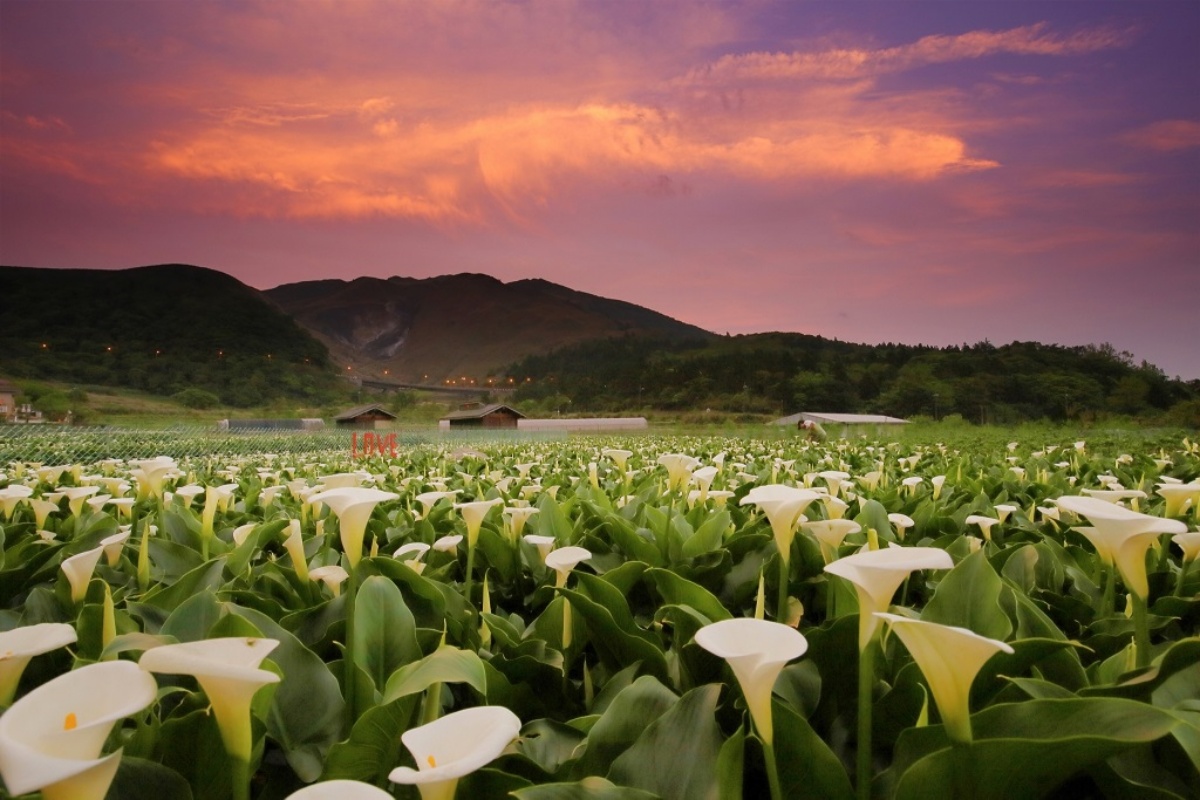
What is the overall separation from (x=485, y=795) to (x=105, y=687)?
0.46 m

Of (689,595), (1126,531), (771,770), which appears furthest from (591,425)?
(771,770)

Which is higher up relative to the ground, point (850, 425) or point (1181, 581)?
point (1181, 581)

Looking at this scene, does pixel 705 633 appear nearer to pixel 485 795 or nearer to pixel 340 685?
pixel 485 795

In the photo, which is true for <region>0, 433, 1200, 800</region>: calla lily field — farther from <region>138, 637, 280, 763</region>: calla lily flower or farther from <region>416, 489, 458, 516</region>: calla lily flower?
<region>416, 489, 458, 516</region>: calla lily flower

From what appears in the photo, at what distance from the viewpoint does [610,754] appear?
996 millimetres

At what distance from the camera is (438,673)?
→ 94 cm

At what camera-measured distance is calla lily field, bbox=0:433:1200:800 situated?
763 millimetres

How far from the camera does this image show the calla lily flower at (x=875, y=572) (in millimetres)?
883

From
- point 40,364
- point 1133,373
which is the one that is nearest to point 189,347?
point 40,364

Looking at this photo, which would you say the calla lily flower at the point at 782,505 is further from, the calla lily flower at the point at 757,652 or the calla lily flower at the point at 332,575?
the calla lily flower at the point at 332,575

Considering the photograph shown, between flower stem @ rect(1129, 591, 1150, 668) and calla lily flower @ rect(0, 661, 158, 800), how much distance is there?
55.0 inches

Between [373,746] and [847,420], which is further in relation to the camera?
[847,420]

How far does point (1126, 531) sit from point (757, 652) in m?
0.72

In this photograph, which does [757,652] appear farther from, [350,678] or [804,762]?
[350,678]
